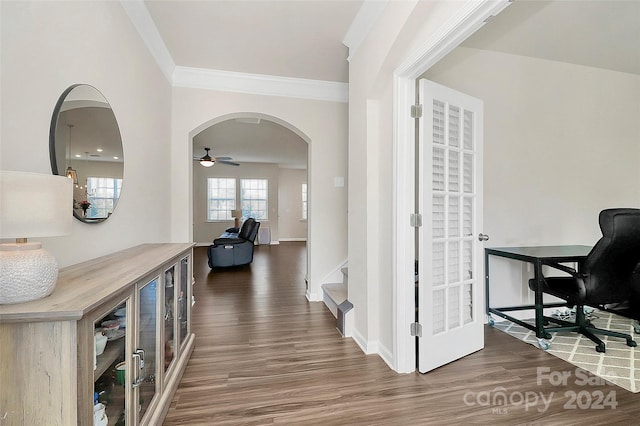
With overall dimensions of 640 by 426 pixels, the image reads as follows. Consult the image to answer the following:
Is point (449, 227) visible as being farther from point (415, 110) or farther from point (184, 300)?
point (184, 300)

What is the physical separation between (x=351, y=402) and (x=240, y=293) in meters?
2.63

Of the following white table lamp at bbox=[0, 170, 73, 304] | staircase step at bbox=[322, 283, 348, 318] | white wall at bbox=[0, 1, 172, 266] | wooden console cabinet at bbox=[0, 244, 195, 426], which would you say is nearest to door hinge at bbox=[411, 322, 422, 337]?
staircase step at bbox=[322, 283, 348, 318]

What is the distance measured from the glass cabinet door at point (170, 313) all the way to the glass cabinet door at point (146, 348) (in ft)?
0.87

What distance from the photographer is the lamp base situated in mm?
839

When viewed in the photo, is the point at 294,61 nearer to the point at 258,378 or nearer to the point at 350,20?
the point at 350,20

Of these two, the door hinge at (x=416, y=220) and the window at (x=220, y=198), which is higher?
the window at (x=220, y=198)

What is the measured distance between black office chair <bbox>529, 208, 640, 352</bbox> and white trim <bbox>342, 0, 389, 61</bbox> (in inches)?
94.5

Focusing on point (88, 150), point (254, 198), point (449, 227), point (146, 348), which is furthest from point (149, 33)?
point (254, 198)

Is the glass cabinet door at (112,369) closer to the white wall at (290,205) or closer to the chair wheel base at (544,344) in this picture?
the chair wheel base at (544,344)

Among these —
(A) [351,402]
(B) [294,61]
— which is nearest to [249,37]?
(B) [294,61]

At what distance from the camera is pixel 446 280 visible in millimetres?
2197

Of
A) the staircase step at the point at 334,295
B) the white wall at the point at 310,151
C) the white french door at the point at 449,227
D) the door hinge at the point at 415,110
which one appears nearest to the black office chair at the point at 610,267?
the white french door at the point at 449,227

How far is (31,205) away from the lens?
0.84 meters

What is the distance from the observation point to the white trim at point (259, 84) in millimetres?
3328
